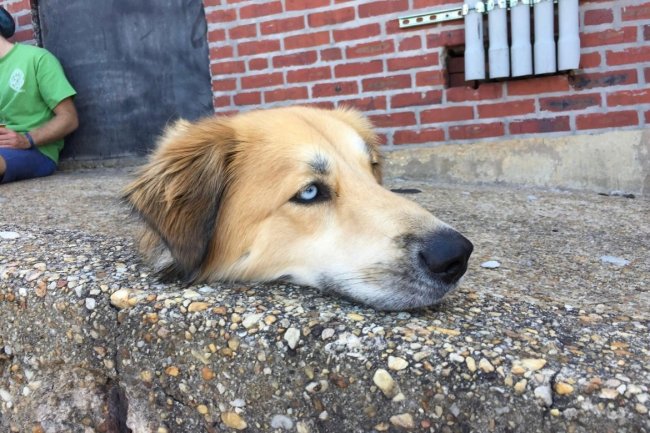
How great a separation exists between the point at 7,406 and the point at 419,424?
158 centimetres

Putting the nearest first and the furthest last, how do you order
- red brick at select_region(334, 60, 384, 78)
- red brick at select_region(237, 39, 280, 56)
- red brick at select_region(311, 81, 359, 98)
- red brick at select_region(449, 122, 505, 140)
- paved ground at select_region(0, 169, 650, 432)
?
1. paved ground at select_region(0, 169, 650, 432)
2. red brick at select_region(449, 122, 505, 140)
3. red brick at select_region(334, 60, 384, 78)
4. red brick at select_region(311, 81, 359, 98)
5. red brick at select_region(237, 39, 280, 56)

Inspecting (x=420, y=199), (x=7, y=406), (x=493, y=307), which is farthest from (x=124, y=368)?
(x=420, y=199)

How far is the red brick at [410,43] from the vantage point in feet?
13.8

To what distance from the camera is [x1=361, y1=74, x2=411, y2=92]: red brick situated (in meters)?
4.29

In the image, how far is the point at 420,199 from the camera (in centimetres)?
368

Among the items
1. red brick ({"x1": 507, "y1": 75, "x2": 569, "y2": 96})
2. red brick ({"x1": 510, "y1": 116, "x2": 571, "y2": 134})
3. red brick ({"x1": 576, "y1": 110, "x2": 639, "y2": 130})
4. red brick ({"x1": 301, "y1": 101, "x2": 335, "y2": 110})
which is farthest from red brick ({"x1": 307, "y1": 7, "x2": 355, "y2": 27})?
red brick ({"x1": 576, "y1": 110, "x2": 639, "y2": 130})

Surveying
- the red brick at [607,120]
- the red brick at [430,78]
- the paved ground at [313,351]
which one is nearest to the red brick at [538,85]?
the red brick at [607,120]

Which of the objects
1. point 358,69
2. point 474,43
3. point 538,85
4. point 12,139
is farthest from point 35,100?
point 538,85

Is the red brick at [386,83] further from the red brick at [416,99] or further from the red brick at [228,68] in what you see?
the red brick at [228,68]

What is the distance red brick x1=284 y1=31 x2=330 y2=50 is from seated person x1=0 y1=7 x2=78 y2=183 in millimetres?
2200

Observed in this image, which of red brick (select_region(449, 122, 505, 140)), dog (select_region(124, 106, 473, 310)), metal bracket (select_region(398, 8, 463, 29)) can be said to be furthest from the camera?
red brick (select_region(449, 122, 505, 140))

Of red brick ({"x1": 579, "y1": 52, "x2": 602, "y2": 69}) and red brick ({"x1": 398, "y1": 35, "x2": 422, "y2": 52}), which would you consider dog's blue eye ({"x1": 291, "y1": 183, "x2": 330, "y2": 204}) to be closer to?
red brick ({"x1": 398, "y1": 35, "x2": 422, "y2": 52})

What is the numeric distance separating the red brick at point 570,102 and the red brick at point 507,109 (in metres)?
0.08

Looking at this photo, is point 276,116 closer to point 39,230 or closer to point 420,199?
point 39,230
